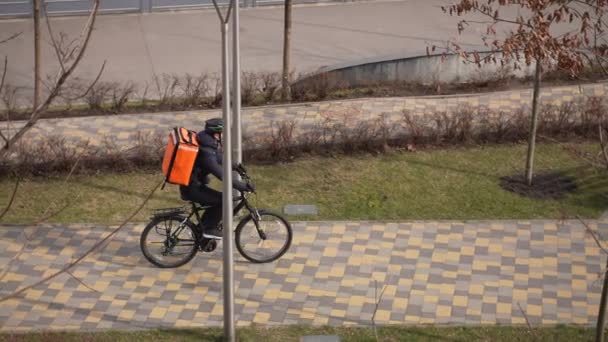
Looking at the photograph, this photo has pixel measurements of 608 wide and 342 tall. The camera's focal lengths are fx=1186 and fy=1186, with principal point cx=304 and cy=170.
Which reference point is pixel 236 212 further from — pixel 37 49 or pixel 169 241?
pixel 37 49

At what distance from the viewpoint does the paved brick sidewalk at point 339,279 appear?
1206cm

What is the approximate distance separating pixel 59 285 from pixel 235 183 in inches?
86.9

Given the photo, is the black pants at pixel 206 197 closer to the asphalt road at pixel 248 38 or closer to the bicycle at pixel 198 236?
the bicycle at pixel 198 236

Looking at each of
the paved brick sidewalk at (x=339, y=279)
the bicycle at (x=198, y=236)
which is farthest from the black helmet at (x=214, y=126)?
the paved brick sidewalk at (x=339, y=279)

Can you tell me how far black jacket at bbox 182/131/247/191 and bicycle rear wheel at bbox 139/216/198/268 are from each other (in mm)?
535

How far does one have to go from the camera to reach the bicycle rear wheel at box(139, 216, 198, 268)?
42.3ft

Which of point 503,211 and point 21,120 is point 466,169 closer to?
point 503,211

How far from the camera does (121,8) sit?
74.7 ft

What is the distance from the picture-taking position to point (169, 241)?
12961 millimetres

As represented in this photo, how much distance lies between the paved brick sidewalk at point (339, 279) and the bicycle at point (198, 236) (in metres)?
0.14

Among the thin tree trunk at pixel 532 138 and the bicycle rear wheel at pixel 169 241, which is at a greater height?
the thin tree trunk at pixel 532 138

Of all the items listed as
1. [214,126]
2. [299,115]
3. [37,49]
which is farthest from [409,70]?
[214,126]

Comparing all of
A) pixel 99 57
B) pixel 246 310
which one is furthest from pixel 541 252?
pixel 99 57

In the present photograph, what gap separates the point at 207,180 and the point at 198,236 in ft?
2.20
